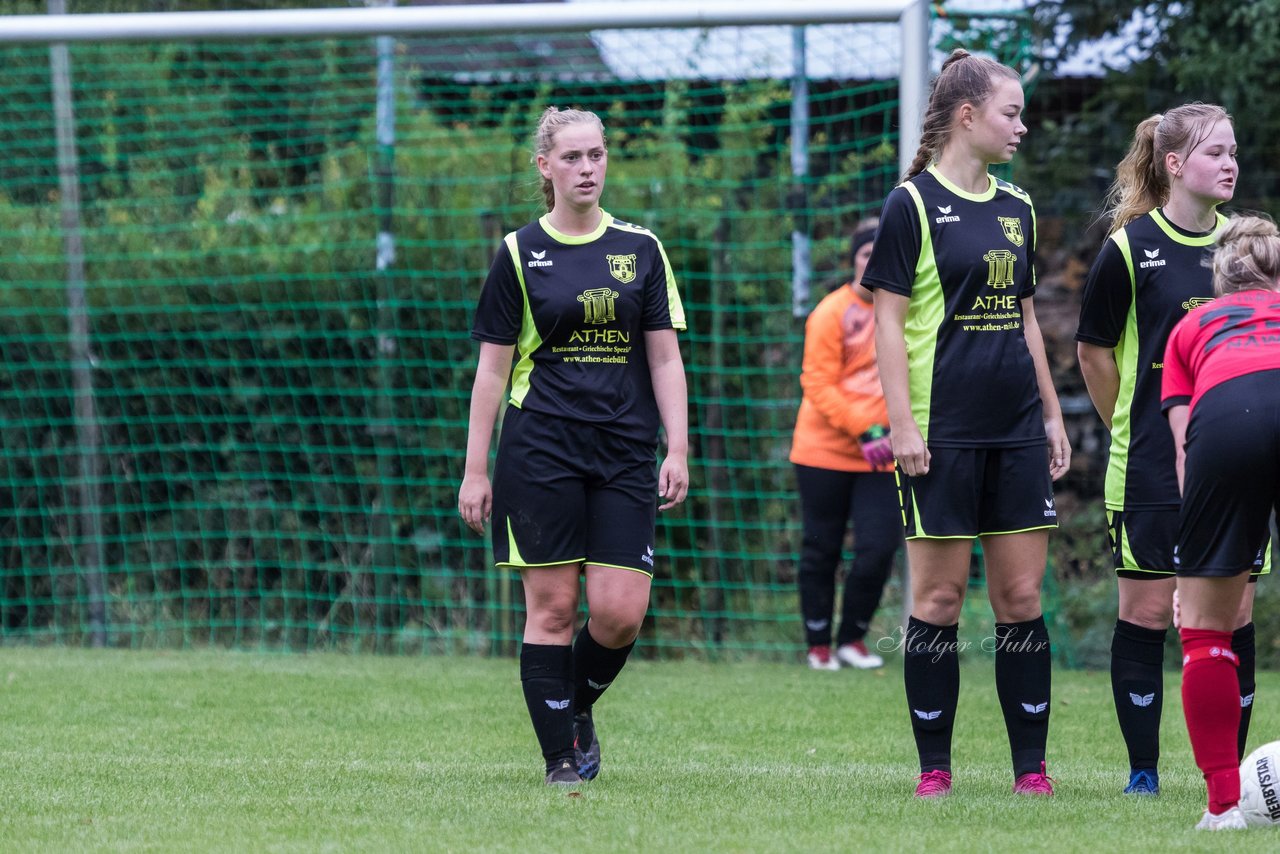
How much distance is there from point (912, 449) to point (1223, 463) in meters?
0.87

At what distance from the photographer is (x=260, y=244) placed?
357 inches

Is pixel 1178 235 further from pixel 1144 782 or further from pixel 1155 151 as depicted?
pixel 1144 782

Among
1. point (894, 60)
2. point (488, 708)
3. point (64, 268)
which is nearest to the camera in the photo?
point (488, 708)

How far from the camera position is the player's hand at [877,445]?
7340 mm

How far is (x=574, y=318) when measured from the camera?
4492mm

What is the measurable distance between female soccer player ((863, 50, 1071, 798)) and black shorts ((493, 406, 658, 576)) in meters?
0.80

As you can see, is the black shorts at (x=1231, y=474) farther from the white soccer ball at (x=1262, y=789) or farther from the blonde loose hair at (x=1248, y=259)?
the white soccer ball at (x=1262, y=789)

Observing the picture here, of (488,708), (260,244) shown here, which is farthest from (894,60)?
(488,708)

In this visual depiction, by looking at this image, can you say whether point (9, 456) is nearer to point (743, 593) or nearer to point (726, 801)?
point (743, 593)

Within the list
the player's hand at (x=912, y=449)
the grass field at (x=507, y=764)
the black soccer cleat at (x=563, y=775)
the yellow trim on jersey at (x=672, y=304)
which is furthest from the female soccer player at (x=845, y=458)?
the black soccer cleat at (x=563, y=775)

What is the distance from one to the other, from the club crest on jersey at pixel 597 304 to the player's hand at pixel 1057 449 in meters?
1.31

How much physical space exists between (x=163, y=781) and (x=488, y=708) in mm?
1961

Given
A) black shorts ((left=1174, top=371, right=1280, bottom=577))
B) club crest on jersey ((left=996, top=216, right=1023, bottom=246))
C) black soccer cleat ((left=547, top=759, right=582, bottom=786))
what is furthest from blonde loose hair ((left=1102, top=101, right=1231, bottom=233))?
black soccer cleat ((left=547, top=759, right=582, bottom=786))

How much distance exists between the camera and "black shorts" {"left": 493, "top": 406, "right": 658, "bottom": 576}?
14.6 ft
